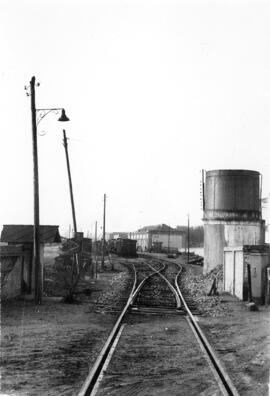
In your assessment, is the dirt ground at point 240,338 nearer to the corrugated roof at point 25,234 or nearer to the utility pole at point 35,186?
the utility pole at point 35,186

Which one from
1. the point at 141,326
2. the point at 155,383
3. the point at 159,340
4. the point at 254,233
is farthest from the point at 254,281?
the point at 254,233

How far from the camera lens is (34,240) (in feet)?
48.9

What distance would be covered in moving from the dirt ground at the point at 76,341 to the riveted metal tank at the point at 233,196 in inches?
601

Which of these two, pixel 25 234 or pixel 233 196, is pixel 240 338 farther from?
pixel 233 196

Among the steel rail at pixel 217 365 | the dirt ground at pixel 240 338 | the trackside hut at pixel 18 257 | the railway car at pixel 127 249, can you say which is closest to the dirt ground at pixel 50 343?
the trackside hut at pixel 18 257

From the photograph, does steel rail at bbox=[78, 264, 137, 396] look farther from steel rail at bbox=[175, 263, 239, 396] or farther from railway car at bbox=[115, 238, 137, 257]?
railway car at bbox=[115, 238, 137, 257]

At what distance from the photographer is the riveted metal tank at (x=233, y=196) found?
3045 cm

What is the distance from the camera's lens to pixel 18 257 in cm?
1509

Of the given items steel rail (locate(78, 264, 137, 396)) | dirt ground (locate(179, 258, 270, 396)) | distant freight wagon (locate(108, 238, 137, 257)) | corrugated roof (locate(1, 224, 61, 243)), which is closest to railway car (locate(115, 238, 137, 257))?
distant freight wagon (locate(108, 238, 137, 257))

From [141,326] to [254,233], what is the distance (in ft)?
70.4

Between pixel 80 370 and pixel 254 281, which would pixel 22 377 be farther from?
pixel 254 281

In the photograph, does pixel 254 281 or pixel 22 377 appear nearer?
pixel 22 377

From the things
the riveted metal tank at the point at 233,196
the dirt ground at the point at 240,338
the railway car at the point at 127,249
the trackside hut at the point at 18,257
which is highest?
the riveted metal tank at the point at 233,196

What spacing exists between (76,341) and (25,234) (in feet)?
25.5
